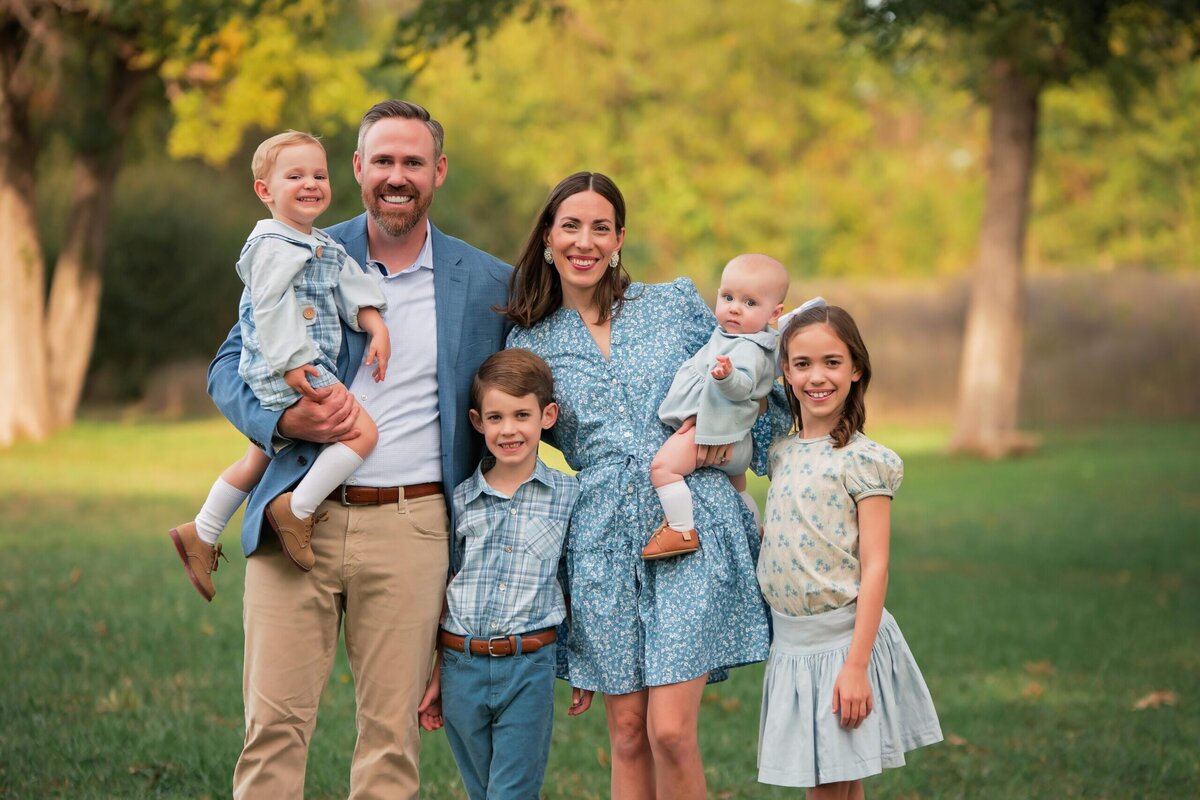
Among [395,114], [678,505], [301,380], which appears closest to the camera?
[301,380]

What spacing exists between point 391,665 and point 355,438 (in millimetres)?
706

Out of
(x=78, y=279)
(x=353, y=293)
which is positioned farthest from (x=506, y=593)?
(x=78, y=279)

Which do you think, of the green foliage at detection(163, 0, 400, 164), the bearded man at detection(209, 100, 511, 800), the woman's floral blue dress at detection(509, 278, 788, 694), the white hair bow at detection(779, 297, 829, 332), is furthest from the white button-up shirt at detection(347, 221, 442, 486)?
the green foliage at detection(163, 0, 400, 164)

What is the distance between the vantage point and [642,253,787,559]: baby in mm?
3982

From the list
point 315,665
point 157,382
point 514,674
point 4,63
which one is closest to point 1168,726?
point 514,674

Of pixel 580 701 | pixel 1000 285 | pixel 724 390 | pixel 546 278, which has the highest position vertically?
pixel 1000 285

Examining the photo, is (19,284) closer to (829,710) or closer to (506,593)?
(506,593)

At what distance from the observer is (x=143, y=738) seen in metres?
5.63

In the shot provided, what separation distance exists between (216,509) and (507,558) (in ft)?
3.02

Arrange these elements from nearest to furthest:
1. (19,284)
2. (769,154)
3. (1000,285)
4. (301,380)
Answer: (301,380) → (19,284) → (1000,285) → (769,154)

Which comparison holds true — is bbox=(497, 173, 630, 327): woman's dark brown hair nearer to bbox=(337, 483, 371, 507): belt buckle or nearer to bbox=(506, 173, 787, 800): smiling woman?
bbox=(506, 173, 787, 800): smiling woman

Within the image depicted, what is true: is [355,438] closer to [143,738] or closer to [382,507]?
[382,507]

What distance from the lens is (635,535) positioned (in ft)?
13.4

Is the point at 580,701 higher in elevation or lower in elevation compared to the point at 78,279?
lower
